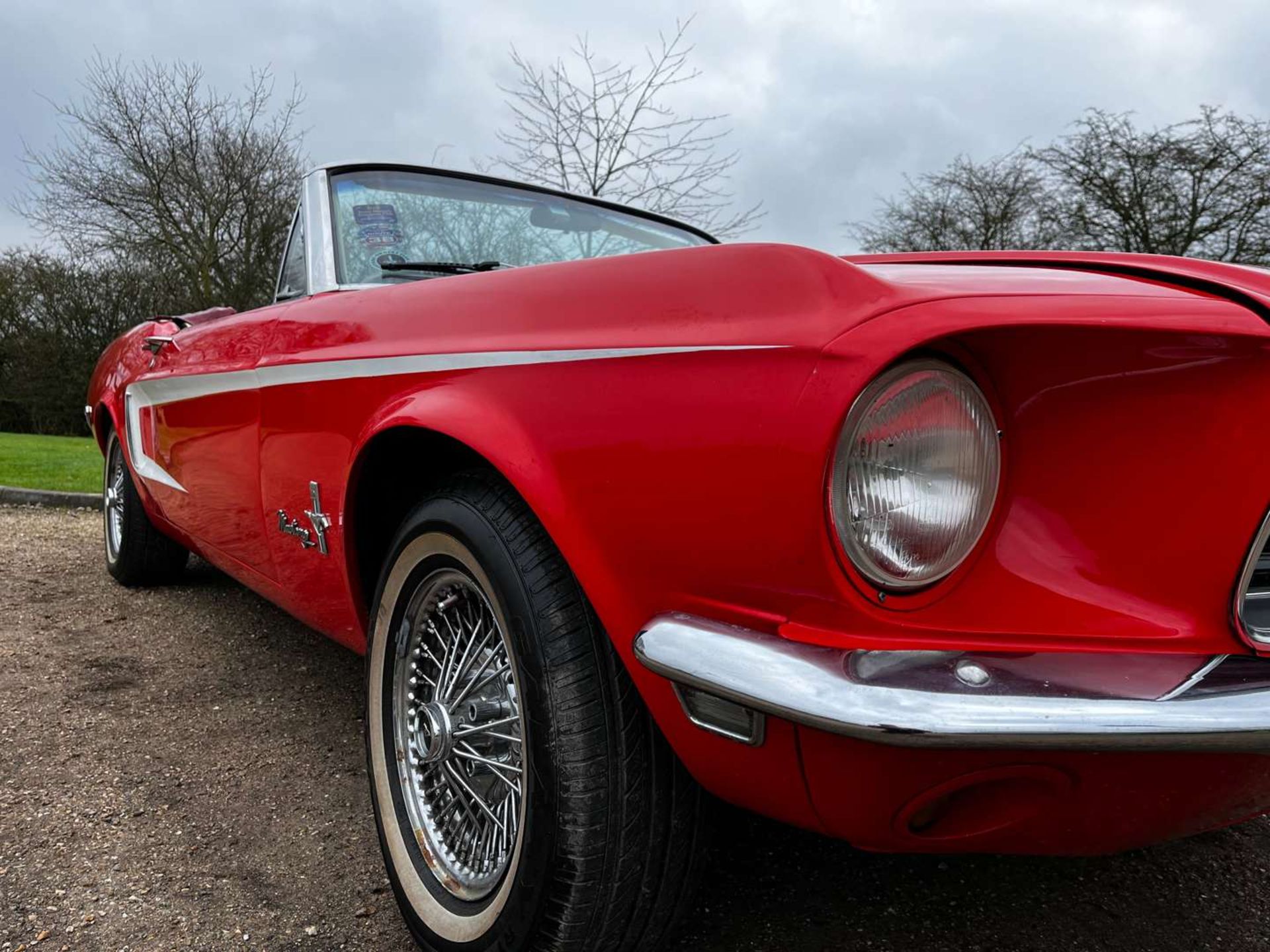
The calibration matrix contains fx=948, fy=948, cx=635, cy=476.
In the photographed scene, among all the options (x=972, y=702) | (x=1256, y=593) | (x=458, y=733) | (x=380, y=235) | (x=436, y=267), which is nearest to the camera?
(x=972, y=702)

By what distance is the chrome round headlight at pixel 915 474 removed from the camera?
3.57 feet

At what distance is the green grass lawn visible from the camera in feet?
25.5

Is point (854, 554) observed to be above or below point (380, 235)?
below

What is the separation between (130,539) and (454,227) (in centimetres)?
236

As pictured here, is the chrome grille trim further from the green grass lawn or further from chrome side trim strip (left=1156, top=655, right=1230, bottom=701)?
the green grass lawn

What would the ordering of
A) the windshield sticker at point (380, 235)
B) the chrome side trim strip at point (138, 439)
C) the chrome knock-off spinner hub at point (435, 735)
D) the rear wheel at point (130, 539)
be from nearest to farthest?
1. the chrome knock-off spinner hub at point (435, 735)
2. the windshield sticker at point (380, 235)
3. the chrome side trim strip at point (138, 439)
4. the rear wheel at point (130, 539)

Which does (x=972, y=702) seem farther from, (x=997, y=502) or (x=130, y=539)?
(x=130, y=539)

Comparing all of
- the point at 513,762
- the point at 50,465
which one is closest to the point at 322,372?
the point at 513,762

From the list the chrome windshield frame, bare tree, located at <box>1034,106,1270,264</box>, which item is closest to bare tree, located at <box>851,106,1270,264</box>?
bare tree, located at <box>1034,106,1270,264</box>

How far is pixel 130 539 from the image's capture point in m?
4.02

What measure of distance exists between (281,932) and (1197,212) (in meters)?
14.6

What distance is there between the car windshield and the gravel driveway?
1.26 metres

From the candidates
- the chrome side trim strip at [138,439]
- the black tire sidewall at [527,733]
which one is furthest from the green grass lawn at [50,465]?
the black tire sidewall at [527,733]

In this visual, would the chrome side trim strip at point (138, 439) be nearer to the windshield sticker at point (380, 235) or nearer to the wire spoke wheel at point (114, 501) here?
the wire spoke wheel at point (114, 501)
